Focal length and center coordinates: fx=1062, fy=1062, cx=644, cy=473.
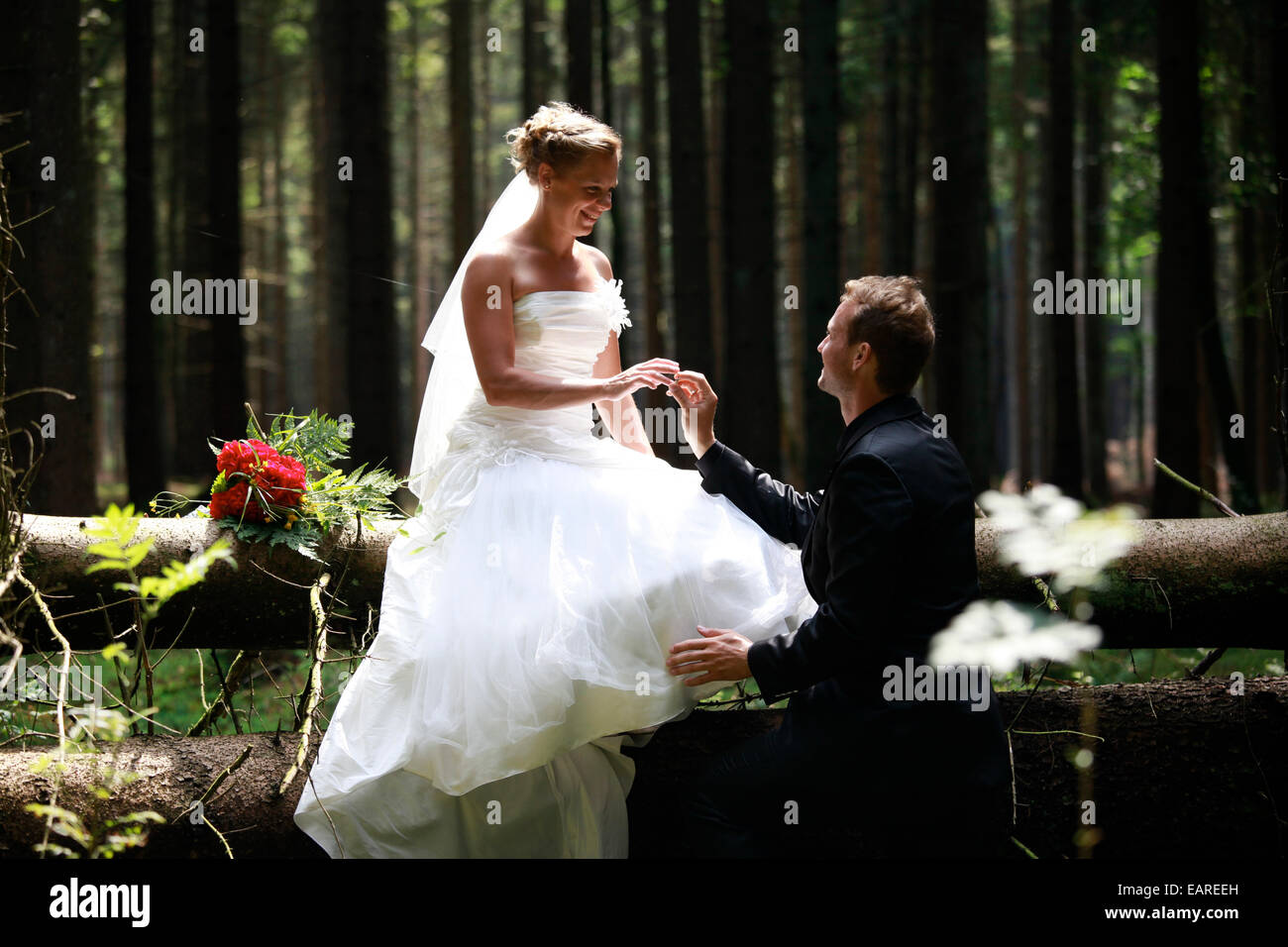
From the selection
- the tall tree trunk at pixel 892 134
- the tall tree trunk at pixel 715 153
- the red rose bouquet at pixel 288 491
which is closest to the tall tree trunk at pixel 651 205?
the tall tree trunk at pixel 715 153

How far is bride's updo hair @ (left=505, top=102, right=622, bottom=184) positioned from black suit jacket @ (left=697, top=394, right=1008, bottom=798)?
1.50 metres

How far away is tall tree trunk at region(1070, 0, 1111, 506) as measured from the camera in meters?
16.0

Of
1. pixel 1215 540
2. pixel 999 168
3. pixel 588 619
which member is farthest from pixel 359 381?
pixel 999 168

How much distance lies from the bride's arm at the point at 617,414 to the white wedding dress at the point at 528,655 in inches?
22.1

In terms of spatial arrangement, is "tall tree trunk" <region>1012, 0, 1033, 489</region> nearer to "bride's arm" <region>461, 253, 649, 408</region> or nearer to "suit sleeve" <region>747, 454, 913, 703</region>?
"bride's arm" <region>461, 253, 649, 408</region>

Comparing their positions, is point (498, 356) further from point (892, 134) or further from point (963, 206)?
point (892, 134)

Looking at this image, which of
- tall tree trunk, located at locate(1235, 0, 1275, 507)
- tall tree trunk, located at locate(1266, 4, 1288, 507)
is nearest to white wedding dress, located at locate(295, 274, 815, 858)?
tall tree trunk, located at locate(1266, 4, 1288, 507)

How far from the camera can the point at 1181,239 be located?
8.96 m

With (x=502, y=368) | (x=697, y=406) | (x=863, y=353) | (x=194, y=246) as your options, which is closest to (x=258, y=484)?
(x=502, y=368)

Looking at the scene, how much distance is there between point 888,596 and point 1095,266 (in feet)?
47.8

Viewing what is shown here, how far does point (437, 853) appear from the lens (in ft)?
11.1
